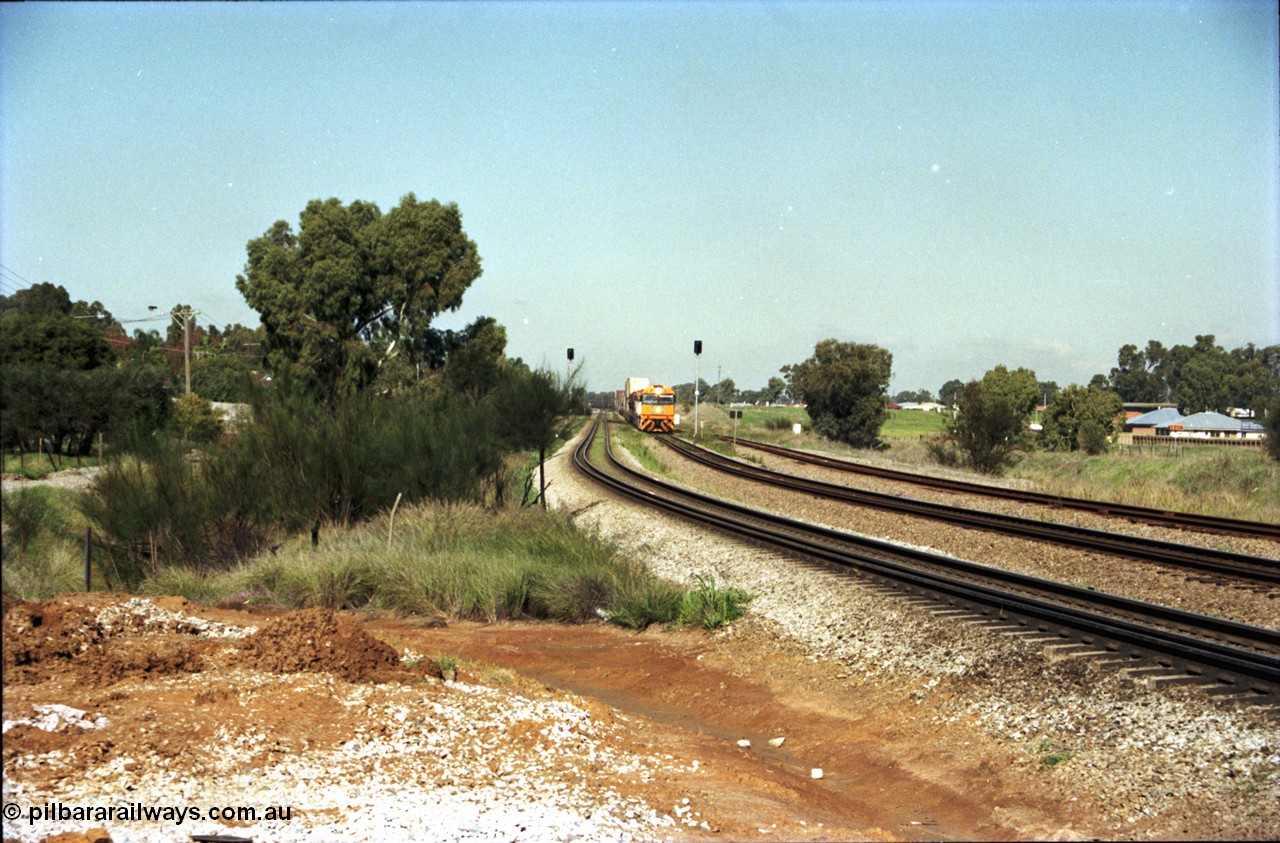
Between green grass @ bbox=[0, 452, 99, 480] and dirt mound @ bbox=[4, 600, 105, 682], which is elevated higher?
green grass @ bbox=[0, 452, 99, 480]

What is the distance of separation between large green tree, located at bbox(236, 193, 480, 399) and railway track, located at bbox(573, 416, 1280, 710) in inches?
943

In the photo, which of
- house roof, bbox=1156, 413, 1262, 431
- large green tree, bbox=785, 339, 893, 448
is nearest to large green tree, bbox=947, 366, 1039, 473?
large green tree, bbox=785, 339, 893, 448

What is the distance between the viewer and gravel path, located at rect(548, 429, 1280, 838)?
5.84m

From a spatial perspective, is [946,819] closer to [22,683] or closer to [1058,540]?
[22,683]

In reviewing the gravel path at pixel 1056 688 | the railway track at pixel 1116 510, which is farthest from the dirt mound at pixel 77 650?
the railway track at pixel 1116 510

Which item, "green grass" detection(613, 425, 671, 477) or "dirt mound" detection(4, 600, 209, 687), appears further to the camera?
"green grass" detection(613, 425, 671, 477)

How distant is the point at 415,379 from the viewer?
132ft

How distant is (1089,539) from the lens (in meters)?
16.6

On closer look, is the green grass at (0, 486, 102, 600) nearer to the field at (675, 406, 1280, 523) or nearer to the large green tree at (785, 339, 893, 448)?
the field at (675, 406, 1280, 523)

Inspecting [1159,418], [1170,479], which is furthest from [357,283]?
[1159,418]

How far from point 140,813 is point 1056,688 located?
6655mm

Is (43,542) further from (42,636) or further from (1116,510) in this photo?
(1116,510)

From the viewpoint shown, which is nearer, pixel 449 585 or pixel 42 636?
pixel 42 636

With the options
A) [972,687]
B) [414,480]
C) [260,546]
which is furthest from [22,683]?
[414,480]
